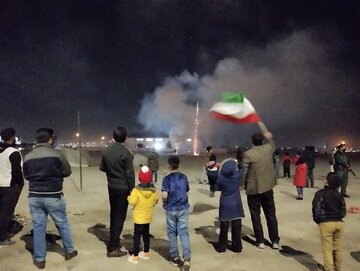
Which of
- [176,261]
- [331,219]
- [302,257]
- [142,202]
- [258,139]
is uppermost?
[258,139]

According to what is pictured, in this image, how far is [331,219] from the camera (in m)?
5.05

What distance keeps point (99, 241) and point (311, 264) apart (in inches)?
152

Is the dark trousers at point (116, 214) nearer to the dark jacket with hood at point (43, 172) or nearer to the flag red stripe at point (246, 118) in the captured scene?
the dark jacket with hood at point (43, 172)

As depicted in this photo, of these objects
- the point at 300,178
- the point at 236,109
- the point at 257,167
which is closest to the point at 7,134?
the point at 236,109

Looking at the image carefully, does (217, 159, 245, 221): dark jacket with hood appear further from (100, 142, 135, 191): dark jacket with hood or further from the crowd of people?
(100, 142, 135, 191): dark jacket with hood

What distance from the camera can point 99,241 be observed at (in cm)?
688

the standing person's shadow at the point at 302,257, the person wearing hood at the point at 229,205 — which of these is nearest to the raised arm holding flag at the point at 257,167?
the standing person's shadow at the point at 302,257

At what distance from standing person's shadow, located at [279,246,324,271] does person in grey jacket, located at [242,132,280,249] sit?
22 centimetres

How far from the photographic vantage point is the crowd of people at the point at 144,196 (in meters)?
5.14

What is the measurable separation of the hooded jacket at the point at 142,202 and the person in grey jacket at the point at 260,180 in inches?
74.7

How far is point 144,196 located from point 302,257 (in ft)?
9.68

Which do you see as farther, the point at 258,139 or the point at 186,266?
the point at 258,139

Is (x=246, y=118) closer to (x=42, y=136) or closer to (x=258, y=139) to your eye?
(x=258, y=139)

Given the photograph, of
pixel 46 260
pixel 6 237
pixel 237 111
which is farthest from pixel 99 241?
pixel 237 111
